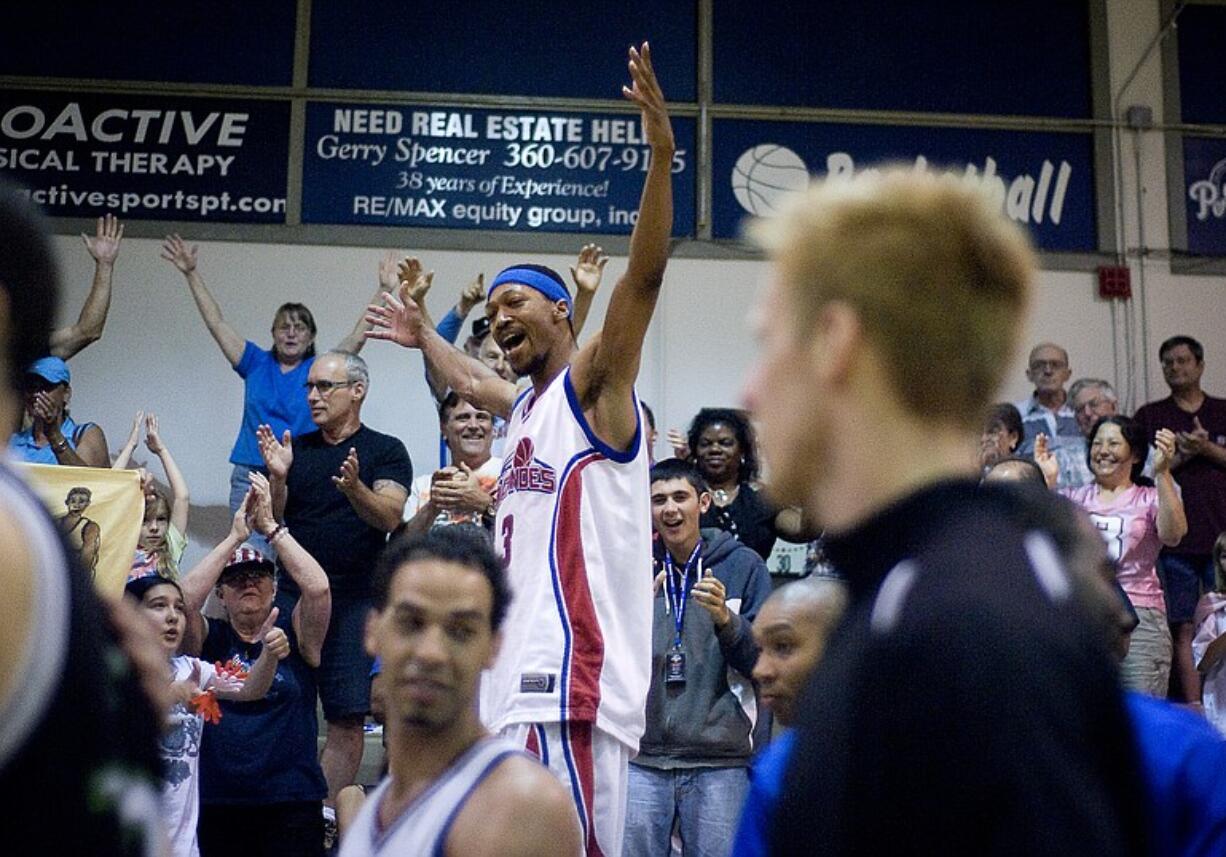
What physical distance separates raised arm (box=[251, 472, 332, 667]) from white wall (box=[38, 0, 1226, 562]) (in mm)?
4113

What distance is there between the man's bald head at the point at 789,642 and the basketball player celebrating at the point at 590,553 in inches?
26.3

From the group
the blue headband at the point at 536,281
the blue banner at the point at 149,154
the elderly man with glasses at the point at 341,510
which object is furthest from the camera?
the blue banner at the point at 149,154

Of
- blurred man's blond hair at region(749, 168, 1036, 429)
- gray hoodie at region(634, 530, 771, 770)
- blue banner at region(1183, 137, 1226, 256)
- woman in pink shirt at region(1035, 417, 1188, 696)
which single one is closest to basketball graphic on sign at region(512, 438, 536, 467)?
gray hoodie at region(634, 530, 771, 770)

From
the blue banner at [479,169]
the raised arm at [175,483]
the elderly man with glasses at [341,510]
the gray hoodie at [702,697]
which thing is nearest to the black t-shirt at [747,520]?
the gray hoodie at [702,697]

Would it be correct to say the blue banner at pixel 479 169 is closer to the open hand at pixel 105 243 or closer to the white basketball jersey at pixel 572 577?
the open hand at pixel 105 243

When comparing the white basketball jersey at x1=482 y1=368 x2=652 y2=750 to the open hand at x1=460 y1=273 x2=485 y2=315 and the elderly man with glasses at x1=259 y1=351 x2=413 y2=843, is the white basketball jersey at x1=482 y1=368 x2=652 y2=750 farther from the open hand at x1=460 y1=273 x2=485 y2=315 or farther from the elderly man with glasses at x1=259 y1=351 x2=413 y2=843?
the open hand at x1=460 y1=273 x2=485 y2=315

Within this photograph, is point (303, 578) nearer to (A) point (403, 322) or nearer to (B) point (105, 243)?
(A) point (403, 322)

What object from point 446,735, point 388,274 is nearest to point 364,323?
point 388,274

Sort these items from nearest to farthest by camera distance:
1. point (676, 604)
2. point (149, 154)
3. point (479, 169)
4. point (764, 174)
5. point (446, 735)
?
point (446, 735) < point (676, 604) < point (149, 154) < point (479, 169) < point (764, 174)

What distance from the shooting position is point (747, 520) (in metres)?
7.48

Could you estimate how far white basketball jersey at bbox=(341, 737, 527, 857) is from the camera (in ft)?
8.95

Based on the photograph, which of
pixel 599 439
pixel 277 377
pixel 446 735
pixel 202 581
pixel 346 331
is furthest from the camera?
pixel 346 331

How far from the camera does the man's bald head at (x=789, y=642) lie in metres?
3.58

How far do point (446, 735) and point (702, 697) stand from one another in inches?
123
